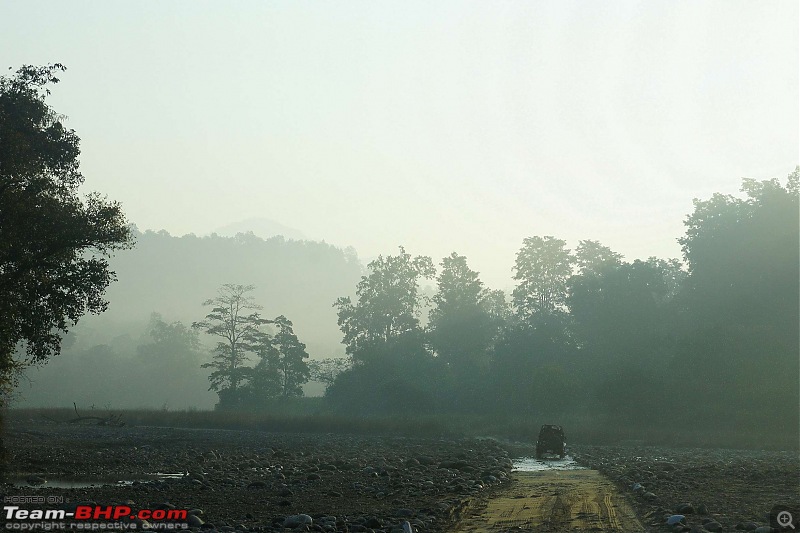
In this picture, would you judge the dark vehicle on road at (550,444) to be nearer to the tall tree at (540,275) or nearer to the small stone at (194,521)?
the small stone at (194,521)

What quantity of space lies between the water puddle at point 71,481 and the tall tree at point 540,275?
300 feet

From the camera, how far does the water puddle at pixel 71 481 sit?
22.7 meters

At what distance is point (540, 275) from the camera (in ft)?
376

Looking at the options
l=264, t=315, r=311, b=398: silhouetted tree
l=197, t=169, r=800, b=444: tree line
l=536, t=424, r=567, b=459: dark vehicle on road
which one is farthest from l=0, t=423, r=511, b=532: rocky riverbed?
l=264, t=315, r=311, b=398: silhouetted tree

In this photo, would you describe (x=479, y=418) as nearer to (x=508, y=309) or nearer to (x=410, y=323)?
(x=410, y=323)

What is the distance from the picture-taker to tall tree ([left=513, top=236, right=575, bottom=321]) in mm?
114500

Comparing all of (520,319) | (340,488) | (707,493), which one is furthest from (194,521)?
(520,319)

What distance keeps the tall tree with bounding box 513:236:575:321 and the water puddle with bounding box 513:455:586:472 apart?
238 ft

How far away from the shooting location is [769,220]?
7875cm

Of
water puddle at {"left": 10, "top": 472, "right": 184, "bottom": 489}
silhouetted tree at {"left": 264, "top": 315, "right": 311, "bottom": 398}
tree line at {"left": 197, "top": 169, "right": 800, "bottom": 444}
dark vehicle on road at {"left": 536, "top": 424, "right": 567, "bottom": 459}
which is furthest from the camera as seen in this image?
silhouetted tree at {"left": 264, "top": 315, "right": 311, "bottom": 398}

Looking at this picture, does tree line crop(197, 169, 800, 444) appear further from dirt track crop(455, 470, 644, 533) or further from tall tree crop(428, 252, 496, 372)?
dirt track crop(455, 470, 644, 533)

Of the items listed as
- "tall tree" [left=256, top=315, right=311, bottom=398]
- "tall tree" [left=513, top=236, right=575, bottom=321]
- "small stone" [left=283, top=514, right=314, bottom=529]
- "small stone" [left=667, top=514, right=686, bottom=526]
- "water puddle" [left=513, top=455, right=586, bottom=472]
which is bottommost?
"water puddle" [left=513, top=455, right=586, bottom=472]

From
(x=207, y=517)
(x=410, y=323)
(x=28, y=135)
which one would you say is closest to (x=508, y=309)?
(x=410, y=323)

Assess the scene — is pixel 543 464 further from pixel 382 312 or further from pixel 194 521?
pixel 382 312
